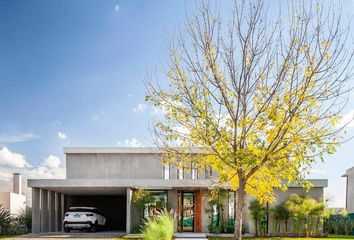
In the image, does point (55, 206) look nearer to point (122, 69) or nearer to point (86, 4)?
point (122, 69)

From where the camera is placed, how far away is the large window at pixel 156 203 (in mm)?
23484

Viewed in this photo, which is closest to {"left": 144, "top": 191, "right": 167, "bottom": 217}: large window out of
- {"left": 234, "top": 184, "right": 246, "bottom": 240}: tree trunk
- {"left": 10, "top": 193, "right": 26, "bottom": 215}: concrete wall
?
{"left": 234, "top": 184, "right": 246, "bottom": 240}: tree trunk

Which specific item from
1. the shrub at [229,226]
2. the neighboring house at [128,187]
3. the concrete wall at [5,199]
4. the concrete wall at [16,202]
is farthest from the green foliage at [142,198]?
the concrete wall at [5,199]

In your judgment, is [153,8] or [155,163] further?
[155,163]

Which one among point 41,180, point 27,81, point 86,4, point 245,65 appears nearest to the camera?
point 245,65

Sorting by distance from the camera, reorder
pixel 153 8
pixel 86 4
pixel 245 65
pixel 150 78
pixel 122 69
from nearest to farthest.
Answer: pixel 245 65 → pixel 150 78 → pixel 153 8 → pixel 86 4 → pixel 122 69

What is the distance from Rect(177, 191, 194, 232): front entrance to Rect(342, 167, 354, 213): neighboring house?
49.5 ft

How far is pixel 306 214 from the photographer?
886 inches

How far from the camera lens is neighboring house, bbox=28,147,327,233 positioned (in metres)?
22.9

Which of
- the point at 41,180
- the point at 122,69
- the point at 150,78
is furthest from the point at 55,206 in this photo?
the point at 150,78

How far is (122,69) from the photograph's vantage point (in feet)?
59.3

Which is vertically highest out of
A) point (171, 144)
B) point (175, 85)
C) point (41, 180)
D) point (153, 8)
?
point (153, 8)

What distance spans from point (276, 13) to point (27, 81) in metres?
11.3

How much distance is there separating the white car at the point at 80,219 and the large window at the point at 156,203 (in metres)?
2.99
